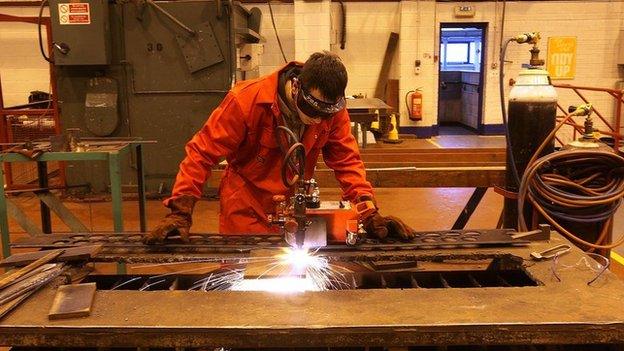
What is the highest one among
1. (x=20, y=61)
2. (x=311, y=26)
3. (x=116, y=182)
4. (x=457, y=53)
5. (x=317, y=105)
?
(x=311, y=26)

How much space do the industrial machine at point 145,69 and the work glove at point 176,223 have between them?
3.43 meters

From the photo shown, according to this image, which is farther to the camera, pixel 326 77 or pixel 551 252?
pixel 326 77

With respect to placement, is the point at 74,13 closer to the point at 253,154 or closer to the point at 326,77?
the point at 253,154

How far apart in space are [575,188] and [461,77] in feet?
30.7

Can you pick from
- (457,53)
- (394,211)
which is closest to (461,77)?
(457,53)

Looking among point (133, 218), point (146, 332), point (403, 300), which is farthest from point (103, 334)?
point (133, 218)

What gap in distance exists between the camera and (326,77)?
6.02ft

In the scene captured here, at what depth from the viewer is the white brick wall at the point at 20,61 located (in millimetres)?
8484

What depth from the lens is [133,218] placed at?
491cm

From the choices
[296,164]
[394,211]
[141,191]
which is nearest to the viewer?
[296,164]

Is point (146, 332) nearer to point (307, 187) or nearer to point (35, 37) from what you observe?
point (307, 187)

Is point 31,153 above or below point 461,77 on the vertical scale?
below

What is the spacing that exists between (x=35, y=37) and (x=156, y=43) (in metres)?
4.47

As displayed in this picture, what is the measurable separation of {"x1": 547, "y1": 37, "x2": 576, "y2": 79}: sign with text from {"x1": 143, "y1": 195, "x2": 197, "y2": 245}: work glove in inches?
330
